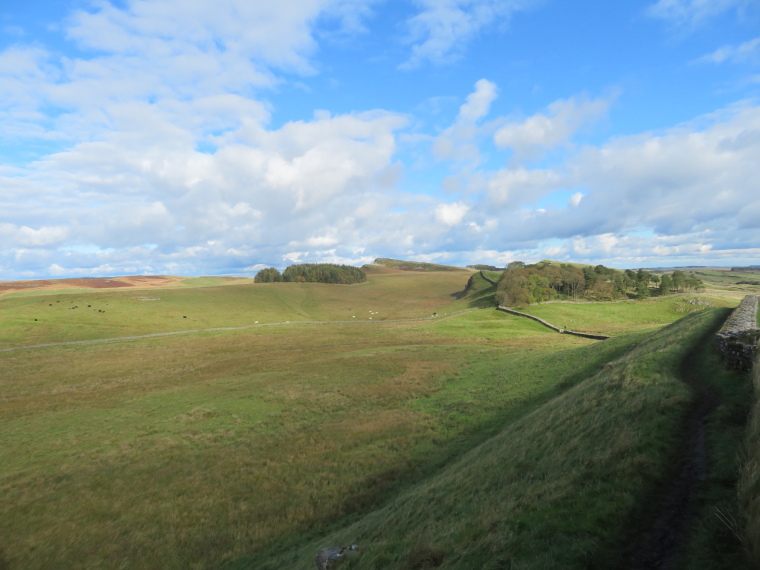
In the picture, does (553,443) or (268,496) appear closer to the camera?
(553,443)

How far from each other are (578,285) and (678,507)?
4599 inches

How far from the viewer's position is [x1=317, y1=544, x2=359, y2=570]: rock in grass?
10.4 m

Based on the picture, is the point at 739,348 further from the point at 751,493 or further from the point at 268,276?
the point at 268,276

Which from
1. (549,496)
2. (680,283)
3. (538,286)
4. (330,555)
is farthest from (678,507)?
(680,283)

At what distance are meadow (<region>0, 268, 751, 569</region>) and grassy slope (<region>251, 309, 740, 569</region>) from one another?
0.06 metres

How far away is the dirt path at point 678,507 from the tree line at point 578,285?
3490 inches

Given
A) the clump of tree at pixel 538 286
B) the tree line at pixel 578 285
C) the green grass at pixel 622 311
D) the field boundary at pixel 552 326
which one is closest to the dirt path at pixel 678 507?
the field boundary at pixel 552 326

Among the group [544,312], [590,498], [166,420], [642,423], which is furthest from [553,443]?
[544,312]

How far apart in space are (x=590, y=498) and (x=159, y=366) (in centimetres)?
5558

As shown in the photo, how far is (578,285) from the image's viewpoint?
360ft

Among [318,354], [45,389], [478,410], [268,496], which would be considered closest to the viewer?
[268,496]

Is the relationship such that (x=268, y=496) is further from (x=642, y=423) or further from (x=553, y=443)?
(x=642, y=423)

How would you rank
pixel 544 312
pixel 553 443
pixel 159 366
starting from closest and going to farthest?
pixel 553 443, pixel 159 366, pixel 544 312

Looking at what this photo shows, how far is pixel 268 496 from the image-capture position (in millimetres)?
17641
